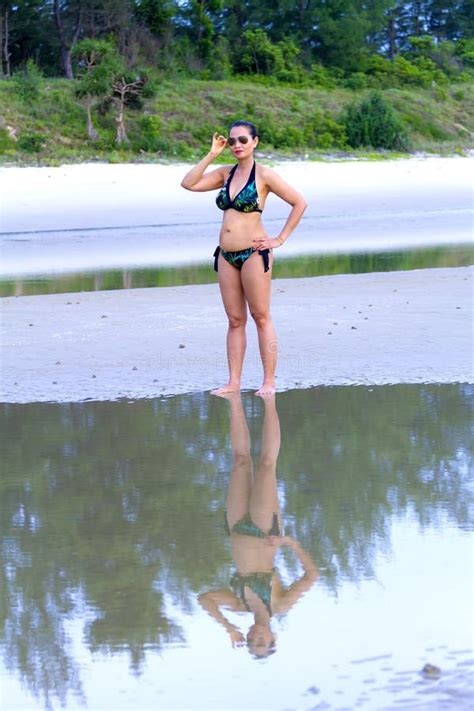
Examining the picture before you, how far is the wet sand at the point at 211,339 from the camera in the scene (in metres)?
7.37

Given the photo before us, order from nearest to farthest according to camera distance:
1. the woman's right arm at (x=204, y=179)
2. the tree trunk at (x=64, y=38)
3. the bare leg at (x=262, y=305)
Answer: the bare leg at (x=262, y=305)
the woman's right arm at (x=204, y=179)
the tree trunk at (x=64, y=38)

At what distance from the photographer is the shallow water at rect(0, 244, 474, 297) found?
1301 cm

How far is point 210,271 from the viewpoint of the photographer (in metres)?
14.5

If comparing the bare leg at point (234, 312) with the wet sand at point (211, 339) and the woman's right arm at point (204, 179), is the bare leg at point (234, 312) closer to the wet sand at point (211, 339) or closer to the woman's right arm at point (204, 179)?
the wet sand at point (211, 339)

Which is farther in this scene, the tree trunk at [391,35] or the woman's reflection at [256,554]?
the tree trunk at [391,35]

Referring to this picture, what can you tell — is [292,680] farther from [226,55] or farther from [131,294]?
[226,55]

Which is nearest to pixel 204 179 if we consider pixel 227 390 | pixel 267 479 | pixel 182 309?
pixel 227 390

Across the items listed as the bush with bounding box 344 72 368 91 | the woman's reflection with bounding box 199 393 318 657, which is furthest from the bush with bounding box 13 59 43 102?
the woman's reflection with bounding box 199 393 318 657

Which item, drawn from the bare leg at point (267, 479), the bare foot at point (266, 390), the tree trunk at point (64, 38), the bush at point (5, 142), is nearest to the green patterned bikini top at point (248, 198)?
the bare foot at point (266, 390)

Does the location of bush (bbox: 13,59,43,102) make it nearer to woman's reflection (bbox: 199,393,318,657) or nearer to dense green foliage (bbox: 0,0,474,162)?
dense green foliage (bbox: 0,0,474,162)

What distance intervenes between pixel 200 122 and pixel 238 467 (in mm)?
33838

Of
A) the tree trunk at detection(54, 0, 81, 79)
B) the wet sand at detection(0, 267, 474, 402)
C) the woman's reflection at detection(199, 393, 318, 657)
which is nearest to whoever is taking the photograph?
the woman's reflection at detection(199, 393, 318, 657)

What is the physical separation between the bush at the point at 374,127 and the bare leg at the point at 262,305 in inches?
1117

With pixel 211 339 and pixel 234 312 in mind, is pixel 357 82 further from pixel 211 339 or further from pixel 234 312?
pixel 234 312
